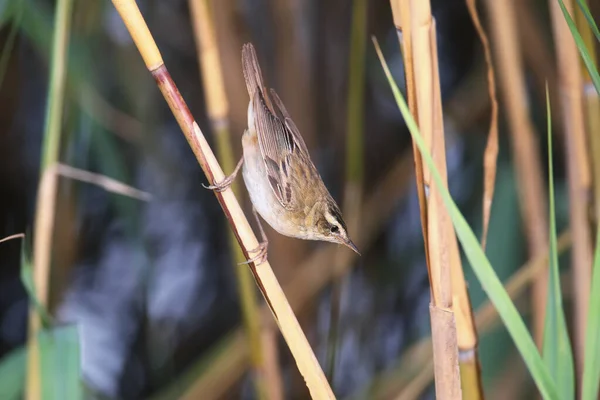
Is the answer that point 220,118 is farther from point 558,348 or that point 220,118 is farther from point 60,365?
point 558,348

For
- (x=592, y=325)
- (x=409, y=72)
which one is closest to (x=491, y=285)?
(x=592, y=325)

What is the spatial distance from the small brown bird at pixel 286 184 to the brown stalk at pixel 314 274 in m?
0.46

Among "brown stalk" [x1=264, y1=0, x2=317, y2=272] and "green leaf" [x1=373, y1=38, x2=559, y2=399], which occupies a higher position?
"brown stalk" [x1=264, y1=0, x2=317, y2=272]

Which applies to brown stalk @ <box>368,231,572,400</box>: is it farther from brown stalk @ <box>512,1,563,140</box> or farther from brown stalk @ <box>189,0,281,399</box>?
brown stalk @ <box>512,1,563,140</box>

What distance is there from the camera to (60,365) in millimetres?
1018

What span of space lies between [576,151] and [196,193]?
1628 mm

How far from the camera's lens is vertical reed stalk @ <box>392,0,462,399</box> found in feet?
2.72

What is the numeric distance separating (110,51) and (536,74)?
51.1 inches

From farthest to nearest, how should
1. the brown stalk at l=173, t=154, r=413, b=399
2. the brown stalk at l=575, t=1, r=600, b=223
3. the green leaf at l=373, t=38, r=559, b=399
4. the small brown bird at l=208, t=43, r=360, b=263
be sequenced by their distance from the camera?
the brown stalk at l=173, t=154, r=413, b=399 < the small brown bird at l=208, t=43, r=360, b=263 < the brown stalk at l=575, t=1, r=600, b=223 < the green leaf at l=373, t=38, r=559, b=399

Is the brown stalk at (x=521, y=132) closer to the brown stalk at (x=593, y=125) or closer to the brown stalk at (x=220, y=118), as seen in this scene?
Answer: the brown stalk at (x=593, y=125)

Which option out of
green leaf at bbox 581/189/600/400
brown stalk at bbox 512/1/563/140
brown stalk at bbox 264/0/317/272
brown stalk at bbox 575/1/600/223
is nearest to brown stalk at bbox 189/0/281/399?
green leaf at bbox 581/189/600/400

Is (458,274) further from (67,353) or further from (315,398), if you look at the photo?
(67,353)

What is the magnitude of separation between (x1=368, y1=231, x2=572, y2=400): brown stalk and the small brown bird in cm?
33

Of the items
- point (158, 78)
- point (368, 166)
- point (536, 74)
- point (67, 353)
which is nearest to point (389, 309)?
point (368, 166)
